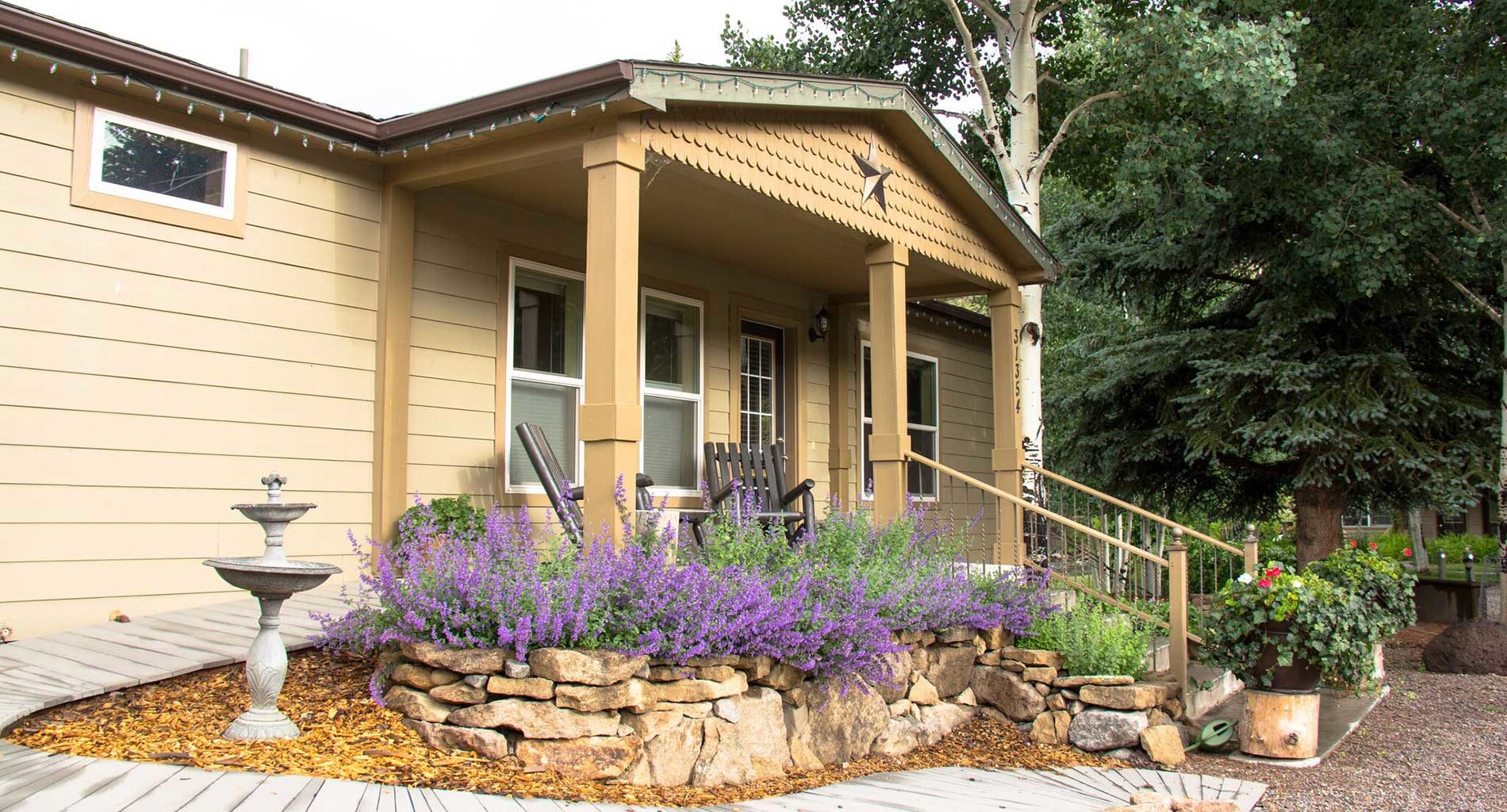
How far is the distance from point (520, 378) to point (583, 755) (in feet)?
9.90

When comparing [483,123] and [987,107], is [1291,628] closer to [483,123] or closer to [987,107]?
[483,123]

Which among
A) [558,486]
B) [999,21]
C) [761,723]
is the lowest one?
[761,723]

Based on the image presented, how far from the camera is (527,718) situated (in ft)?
12.2

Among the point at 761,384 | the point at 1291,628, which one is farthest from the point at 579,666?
the point at 761,384

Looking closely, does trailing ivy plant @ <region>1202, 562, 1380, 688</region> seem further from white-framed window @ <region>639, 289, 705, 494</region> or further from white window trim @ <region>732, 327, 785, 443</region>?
white window trim @ <region>732, 327, 785, 443</region>

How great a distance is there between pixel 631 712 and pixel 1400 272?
7621 millimetres

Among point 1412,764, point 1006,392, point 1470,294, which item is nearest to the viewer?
point 1412,764

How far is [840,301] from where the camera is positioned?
9047mm

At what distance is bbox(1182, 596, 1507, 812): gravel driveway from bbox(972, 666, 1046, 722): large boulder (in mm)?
786

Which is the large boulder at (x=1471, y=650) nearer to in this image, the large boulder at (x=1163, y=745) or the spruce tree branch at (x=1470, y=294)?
the spruce tree branch at (x=1470, y=294)

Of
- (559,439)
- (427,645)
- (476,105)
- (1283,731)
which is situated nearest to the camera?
(427,645)

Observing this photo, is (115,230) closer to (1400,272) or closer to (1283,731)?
(1283,731)

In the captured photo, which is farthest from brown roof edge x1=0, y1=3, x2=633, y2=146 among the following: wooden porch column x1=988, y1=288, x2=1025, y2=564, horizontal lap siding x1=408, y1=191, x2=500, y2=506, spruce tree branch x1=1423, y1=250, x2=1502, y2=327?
spruce tree branch x1=1423, y1=250, x2=1502, y2=327

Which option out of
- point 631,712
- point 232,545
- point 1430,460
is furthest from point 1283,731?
point 232,545
